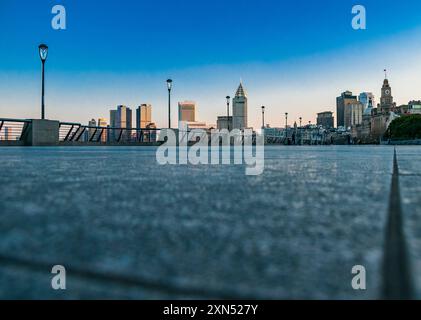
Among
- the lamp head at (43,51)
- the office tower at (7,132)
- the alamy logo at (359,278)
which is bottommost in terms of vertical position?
Answer: the alamy logo at (359,278)

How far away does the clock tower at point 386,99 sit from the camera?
477 feet

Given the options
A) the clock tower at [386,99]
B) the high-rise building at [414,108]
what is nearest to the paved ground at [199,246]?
the clock tower at [386,99]

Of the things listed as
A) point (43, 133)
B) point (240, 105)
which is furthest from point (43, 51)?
point (240, 105)

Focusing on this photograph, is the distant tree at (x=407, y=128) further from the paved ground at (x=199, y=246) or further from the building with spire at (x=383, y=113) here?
the paved ground at (x=199, y=246)

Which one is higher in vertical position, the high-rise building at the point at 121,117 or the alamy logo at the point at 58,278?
the high-rise building at the point at 121,117

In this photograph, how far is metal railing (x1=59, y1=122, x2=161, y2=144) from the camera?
21.3 m

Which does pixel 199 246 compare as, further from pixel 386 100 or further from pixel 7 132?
pixel 386 100

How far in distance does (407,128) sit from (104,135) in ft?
272

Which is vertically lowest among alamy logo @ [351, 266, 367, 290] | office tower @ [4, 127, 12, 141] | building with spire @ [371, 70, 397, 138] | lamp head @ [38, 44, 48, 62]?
alamy logo @ [351, 266, 367, 290]

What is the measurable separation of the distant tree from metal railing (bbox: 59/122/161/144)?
7280 centimetres

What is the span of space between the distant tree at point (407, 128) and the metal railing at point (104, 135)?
2866 inches

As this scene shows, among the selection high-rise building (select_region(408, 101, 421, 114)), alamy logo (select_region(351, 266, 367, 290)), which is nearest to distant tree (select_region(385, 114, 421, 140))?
high-rise building (select_region(408, 101, 421, 114))

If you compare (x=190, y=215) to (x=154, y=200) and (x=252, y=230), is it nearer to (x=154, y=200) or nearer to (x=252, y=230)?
(x=252, y=230)

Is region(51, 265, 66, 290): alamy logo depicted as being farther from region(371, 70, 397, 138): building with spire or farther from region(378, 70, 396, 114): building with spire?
region(378, 70, 396, 114): building with spire
